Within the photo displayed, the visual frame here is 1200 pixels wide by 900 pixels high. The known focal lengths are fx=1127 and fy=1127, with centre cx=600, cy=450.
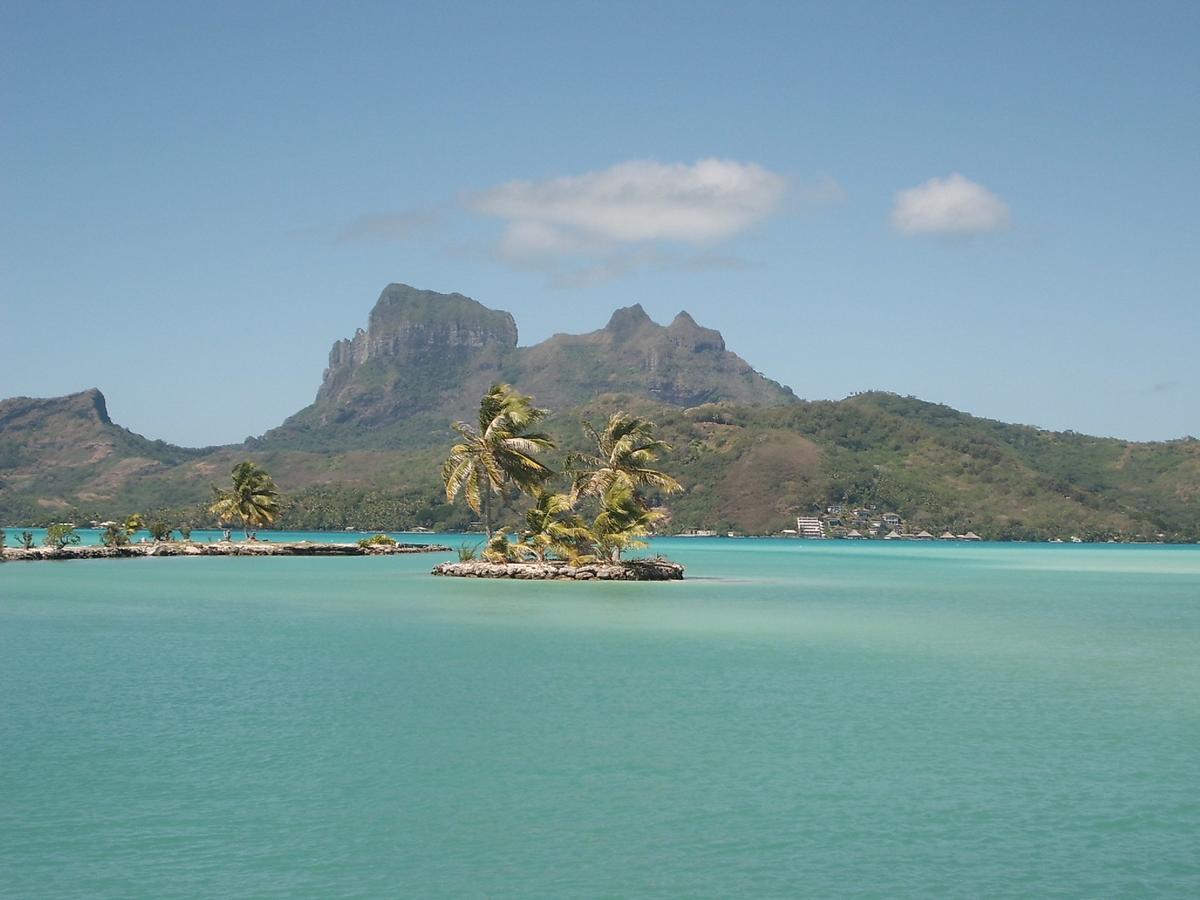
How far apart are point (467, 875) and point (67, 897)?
12.7 ft

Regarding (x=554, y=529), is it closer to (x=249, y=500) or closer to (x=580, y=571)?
(x=580, y=571)

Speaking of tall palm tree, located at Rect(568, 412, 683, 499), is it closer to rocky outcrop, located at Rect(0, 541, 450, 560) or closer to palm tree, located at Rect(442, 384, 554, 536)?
palm tree, located at Rect(442, 384, 554, 536)

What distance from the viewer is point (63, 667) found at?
25.7 metres

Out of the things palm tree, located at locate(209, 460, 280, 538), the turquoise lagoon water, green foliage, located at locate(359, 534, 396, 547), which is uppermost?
palm tree, located at locate(209, 460, 280, 538)

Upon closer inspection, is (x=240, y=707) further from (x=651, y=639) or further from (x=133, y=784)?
(x=651, y=639)

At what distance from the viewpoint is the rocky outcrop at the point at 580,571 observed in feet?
194

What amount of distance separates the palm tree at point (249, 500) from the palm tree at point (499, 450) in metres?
45.3

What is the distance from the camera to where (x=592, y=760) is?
16.7m

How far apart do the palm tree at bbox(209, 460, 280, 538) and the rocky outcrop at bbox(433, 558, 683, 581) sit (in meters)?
47.4

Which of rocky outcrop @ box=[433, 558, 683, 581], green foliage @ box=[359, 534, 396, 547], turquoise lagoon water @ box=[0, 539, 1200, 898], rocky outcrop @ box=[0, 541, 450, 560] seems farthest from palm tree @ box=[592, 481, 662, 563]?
green foliage @ box=[359, 534, 396, 547]

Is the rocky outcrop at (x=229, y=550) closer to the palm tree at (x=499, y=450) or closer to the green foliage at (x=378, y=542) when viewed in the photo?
the green foliage at (x=378, y=542)

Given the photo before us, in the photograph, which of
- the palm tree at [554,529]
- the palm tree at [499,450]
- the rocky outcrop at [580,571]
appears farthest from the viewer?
the palm tree at [499,450]

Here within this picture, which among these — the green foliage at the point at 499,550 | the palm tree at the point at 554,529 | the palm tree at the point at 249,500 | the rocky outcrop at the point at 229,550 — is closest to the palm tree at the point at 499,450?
the green foliage at the point at 499,550

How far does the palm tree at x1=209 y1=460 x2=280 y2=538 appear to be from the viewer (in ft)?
342
